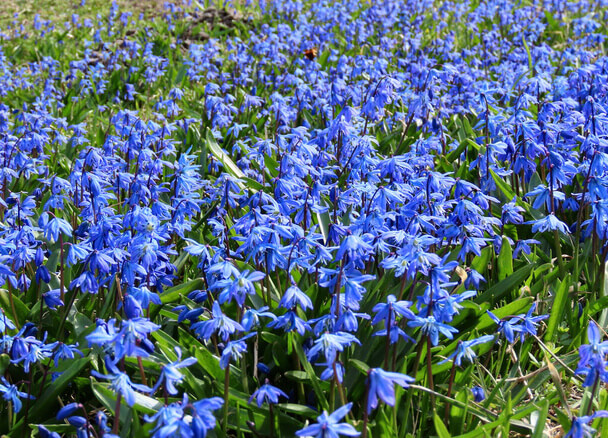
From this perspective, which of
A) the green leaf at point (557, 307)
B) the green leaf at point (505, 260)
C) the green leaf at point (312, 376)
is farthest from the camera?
the green leaf at point (505, 260)

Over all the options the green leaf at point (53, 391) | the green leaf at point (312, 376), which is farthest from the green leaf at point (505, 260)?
the green leaf at point (53, 391)

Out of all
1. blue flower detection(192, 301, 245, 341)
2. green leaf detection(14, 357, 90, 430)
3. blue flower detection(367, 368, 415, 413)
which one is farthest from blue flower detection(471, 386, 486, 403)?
green leaf detection(14, 357, 90, 430)

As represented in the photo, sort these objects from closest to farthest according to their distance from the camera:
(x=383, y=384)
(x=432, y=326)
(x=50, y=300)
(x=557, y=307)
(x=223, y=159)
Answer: (x=383, y=384) → (x=432, y=326) → (x=50, y=300) → (x=557, y=307) → (x=223, y=159)

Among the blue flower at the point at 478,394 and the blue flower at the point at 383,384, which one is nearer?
the blue flower at the point at 383,384

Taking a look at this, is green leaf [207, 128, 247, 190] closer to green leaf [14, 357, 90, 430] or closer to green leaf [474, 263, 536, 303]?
green leaf [474, 263, 536, 303]

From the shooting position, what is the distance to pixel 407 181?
3.52 m

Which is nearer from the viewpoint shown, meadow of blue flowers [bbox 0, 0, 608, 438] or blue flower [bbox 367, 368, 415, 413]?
blue flower [bbox 367, 368, 415, 413]

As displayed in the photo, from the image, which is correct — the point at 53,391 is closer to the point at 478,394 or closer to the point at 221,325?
the point at 221,325

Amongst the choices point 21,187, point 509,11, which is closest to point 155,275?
point 21,187

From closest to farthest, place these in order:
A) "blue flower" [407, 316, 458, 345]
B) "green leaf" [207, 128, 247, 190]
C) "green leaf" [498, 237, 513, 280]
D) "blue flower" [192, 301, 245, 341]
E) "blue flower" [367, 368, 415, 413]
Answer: "blue flower" [367, 368, 415, 413] < "blue flower" [192, 301, 245, 341] < "blue flower" [407, 316, 458, 345] < "green leaf" [498, 237, 513, 280] < "green leaf" [207, 128, 247, 190]

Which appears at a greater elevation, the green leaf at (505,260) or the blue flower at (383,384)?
the blue flower at (383,384)

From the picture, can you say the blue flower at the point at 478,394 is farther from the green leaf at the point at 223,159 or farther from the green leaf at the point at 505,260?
the green leaf at the point at 223,159

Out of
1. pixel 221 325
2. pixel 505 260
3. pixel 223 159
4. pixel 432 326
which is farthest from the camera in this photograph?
pixel 223 159

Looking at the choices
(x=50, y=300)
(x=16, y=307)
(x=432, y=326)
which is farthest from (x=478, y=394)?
(x=16, y=307)
